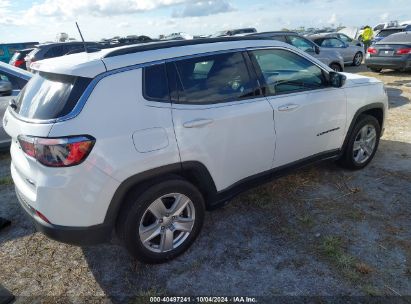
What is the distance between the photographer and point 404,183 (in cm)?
407

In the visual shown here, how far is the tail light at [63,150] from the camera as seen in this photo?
2236 millimetres

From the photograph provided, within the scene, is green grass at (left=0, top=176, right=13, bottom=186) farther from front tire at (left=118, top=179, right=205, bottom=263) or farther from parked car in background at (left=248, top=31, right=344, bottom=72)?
parked car in background at (left=248, top=31, right=344, bottom=72)

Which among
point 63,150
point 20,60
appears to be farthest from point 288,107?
point 20,60

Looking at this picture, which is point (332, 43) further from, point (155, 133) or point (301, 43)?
point (155, 133)

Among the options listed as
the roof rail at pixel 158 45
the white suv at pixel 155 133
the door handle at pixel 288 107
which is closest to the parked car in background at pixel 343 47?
the white suv at pixel 155 133

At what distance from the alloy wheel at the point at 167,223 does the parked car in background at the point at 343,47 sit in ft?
36.0

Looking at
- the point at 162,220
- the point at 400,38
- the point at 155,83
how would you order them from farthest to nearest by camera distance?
the point at 400,38, the point at 162,220, the point at 155,83

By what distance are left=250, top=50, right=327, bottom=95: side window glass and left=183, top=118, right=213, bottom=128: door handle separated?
2.64 feet

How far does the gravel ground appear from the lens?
2637mm

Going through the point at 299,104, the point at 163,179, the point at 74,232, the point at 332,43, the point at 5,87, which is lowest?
the point at 332,43

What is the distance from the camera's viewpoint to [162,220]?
282 centimetres

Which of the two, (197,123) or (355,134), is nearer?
(197,123)

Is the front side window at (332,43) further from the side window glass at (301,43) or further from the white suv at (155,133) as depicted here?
the white suv at (155,133)

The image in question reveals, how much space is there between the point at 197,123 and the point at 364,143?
8.98 feet
